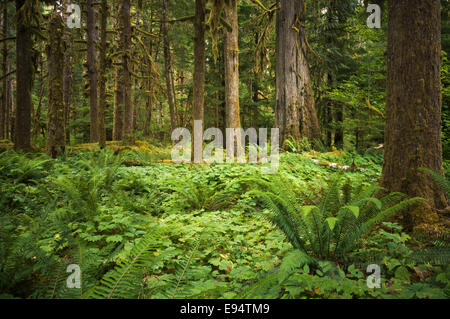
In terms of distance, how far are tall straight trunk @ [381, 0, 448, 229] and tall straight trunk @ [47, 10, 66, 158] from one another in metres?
8.27

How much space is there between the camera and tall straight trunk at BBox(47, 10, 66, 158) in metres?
6.84

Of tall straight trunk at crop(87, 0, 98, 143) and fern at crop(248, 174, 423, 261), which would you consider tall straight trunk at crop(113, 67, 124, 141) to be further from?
fern at crop(248, 174, 423, 261)

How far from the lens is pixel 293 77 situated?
27.1ft

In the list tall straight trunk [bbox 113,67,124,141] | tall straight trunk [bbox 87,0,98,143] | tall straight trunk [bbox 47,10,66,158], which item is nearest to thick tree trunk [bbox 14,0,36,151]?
tall straight trunk [bbox 47,10,66,158]

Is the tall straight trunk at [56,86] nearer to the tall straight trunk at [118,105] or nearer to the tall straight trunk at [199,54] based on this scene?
the tall straight trunk at [118,105]

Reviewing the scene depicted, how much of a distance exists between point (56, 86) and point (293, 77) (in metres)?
7.63

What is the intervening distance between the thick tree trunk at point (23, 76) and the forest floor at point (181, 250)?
261cm

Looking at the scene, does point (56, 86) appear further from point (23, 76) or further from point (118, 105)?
point (118, 105)

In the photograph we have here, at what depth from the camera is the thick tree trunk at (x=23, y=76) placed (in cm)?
704

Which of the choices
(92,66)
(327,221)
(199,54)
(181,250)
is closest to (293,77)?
(199,54)

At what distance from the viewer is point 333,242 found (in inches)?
98.6
